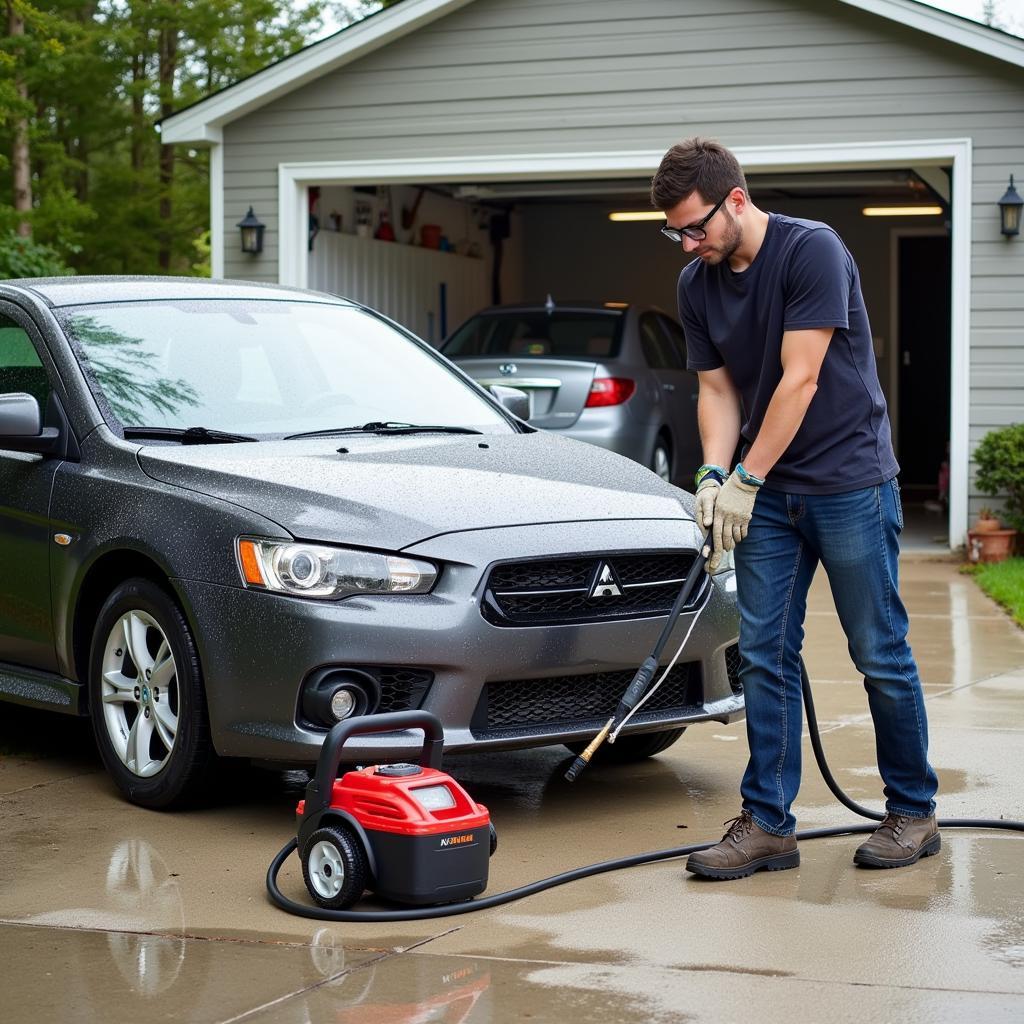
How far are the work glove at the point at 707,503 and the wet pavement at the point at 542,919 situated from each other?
0.93m

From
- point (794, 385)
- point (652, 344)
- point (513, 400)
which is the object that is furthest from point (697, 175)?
point (652, 344)

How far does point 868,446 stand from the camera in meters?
4.65

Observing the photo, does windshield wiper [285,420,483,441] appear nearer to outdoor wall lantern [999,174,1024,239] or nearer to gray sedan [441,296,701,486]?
gray sedan [441,296,701,486]

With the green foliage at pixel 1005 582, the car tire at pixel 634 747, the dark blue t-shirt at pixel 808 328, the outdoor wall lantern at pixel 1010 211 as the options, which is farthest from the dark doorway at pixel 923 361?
the dark blue t-shirt at pixel 808 328

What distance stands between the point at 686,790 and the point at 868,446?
1592mm

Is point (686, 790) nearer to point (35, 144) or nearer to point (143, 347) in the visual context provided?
point (143, 347)

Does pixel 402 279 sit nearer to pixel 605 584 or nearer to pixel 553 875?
pixel 605 584

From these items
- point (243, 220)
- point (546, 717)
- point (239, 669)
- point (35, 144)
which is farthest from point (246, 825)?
point (35, 144)

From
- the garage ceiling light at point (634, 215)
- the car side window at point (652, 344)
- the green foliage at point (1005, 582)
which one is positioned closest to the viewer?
the green foliage at point (1005, 582)

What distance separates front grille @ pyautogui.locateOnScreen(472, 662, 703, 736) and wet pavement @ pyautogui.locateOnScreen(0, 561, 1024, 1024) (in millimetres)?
321

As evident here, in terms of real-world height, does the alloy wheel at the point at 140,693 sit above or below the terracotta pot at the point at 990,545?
above

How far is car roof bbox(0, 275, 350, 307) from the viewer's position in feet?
20.4

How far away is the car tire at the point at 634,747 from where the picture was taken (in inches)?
241

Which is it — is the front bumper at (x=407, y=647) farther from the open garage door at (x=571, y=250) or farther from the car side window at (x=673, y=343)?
the car side window at (x=673, y=343)
